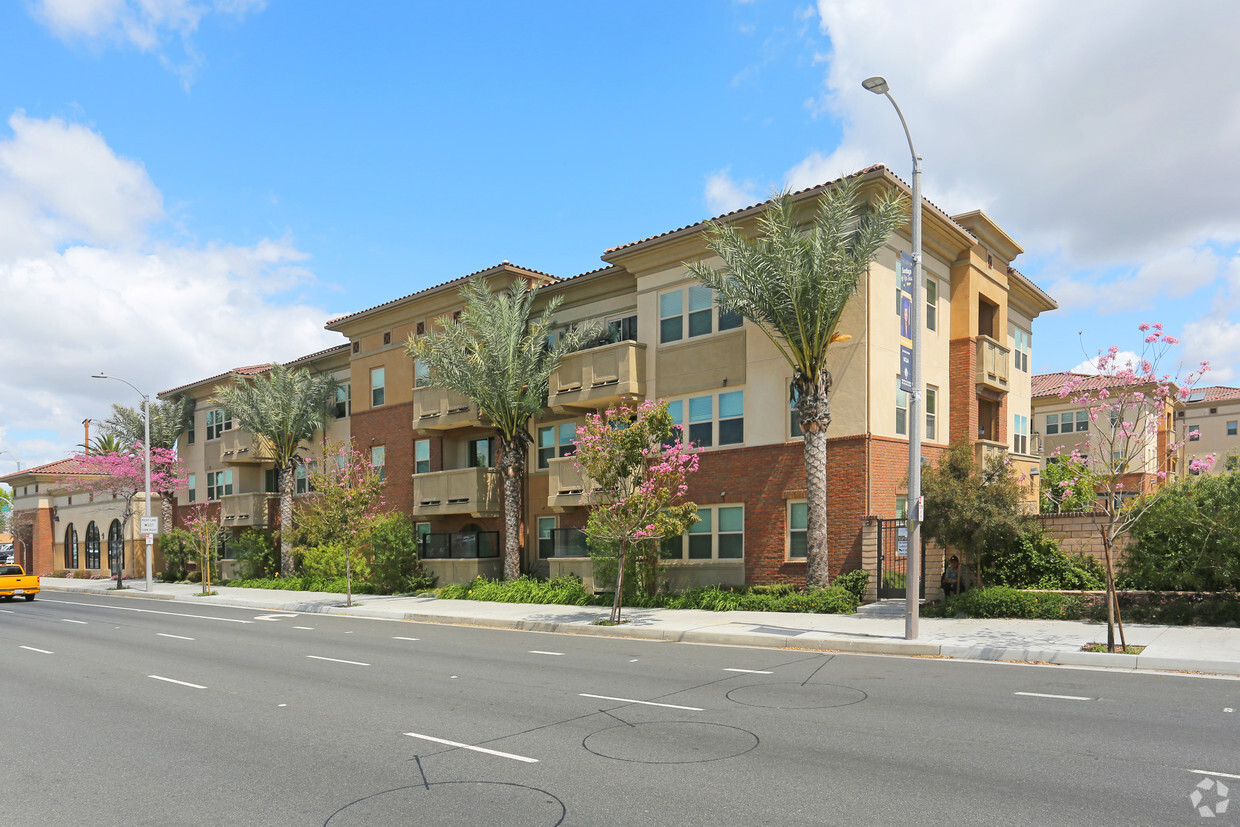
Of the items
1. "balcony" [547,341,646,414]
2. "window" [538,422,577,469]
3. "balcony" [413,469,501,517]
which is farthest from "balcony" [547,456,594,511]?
"balcony" [413,469,501,517]

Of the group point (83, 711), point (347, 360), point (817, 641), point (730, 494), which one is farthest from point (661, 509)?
point (347, 360)

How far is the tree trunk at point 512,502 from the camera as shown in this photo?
28656 mm

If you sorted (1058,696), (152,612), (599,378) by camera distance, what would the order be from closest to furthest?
(1058,696) < (599,378) < (152,612)

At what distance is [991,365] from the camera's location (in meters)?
26.1

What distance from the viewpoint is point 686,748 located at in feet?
28.5

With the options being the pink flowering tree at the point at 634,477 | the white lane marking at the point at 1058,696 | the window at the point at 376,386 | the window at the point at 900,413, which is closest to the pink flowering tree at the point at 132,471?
the window at the point at 376,386

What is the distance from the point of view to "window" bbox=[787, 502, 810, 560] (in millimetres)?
22891

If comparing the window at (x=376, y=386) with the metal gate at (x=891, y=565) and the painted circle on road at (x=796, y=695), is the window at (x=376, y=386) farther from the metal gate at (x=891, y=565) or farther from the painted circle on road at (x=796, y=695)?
the painted circle on road at (x=796, y=695)

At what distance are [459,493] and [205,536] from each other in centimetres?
1234

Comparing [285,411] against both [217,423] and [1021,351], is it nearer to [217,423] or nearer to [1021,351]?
[217,423]

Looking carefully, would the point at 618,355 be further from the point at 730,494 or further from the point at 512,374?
the point at 730,494

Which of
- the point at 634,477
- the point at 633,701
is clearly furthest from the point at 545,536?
the point at 633,701

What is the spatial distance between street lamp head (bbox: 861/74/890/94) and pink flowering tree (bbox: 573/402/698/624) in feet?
28.8

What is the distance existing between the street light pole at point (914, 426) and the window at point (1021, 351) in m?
16.0
